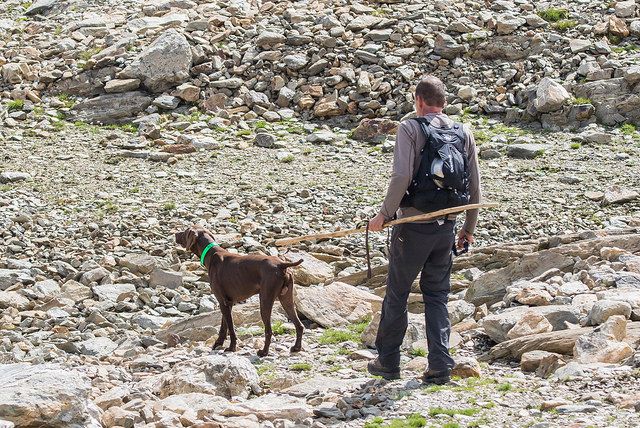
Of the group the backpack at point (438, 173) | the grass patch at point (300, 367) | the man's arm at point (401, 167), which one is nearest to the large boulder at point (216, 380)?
the grass patch at point (300, 367)

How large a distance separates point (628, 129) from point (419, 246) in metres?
15.8

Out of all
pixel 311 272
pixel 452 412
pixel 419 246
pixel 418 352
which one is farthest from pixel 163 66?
pixel 452 412

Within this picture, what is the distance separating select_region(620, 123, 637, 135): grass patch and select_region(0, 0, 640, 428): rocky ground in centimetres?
6

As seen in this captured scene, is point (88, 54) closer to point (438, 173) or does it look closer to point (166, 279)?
point (166, 279)

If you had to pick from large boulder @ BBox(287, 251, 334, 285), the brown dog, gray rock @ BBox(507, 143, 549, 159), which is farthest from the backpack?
gray rock @ BBox(507, 143, 549, 159)

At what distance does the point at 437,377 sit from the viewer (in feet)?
26.8

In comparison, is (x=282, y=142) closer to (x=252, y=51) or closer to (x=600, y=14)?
(x=252, y=51)

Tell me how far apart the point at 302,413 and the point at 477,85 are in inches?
731

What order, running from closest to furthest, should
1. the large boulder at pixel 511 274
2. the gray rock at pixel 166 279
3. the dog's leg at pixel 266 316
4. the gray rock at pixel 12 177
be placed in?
the dog's leg at pixel 266 316 → the large boulder at pixel 511 274 → the gray rock at pixel 166 279 → the gray rock at pixel 12 177

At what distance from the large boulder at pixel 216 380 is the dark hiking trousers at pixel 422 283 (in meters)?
1.20

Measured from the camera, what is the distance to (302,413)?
744 cm

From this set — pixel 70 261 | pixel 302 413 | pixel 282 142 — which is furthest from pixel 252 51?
pixel 302 413

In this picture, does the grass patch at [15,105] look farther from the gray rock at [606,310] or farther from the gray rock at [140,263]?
the gray rock at [606,310]

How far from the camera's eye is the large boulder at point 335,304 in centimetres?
1148
